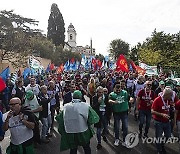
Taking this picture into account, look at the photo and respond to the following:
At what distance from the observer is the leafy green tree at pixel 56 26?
70812 mm

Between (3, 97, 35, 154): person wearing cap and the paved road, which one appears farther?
the paved road

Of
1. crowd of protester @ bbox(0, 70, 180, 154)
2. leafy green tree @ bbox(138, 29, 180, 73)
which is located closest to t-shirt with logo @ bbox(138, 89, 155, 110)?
crowd of protester @ bbox(0, 70, 180, 154)

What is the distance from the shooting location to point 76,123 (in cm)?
504

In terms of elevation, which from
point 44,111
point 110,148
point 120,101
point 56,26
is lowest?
point 110,148

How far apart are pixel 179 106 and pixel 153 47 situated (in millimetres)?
32556

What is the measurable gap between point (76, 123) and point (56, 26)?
6781cm

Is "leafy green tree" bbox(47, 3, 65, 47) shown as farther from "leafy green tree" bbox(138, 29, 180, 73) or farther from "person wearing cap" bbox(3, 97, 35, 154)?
"person wearing cap" bbox(3, 97, 35, 154)

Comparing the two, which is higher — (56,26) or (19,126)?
(56,26)

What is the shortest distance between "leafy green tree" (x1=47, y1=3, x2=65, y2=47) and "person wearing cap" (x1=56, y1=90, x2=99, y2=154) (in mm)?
67211

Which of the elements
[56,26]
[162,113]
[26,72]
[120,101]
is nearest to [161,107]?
[162,113]

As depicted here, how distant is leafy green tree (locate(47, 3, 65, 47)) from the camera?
2788 inches

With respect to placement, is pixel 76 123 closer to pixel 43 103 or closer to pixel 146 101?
pixel 43 103

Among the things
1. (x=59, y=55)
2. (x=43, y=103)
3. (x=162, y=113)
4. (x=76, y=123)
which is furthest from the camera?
(x=59, y=55)

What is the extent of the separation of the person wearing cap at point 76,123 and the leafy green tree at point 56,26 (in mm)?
67211
